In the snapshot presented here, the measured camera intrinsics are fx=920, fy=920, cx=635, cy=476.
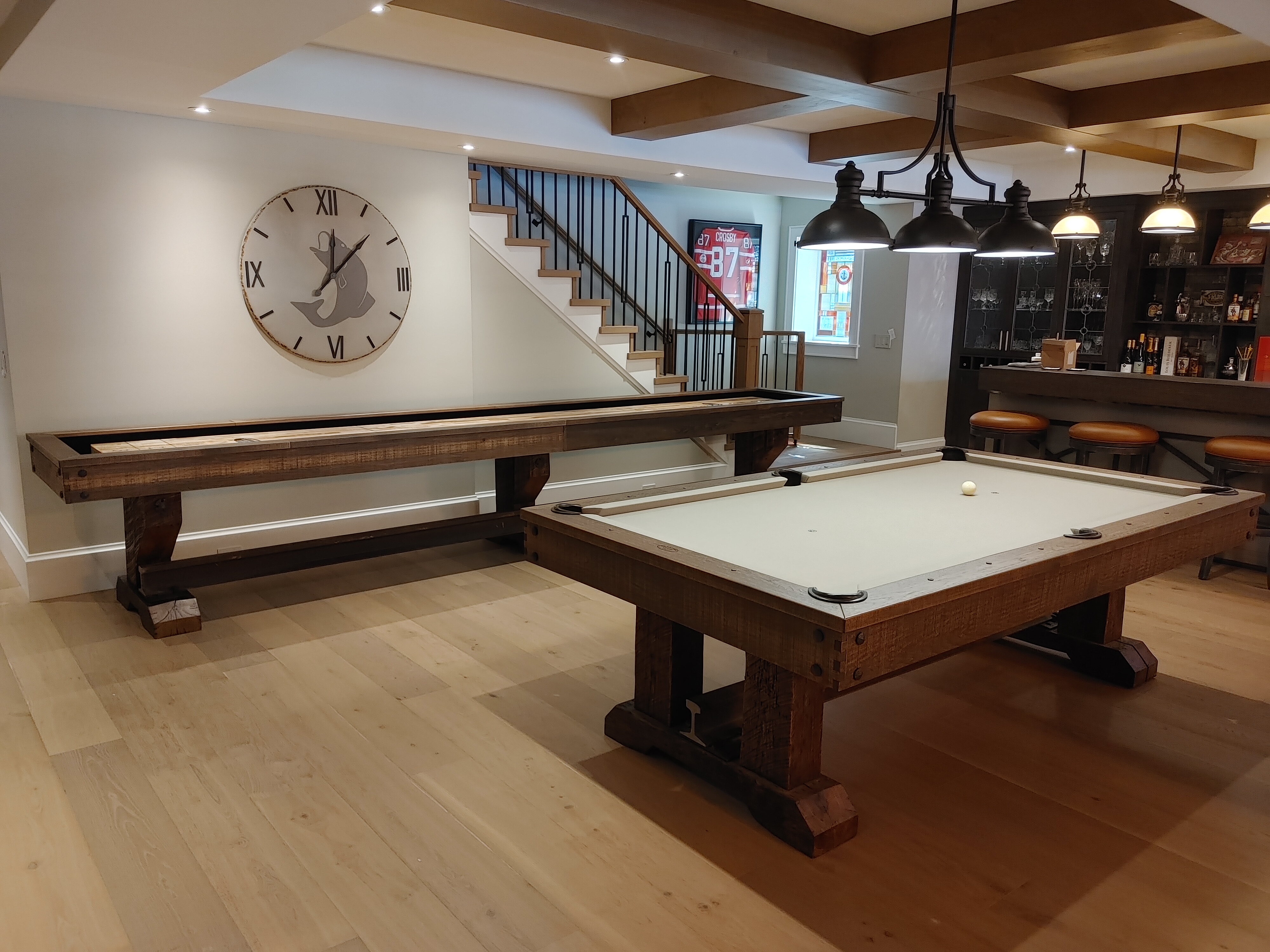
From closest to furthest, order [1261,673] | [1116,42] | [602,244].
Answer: [1116,42], [1261,673], [602,244]

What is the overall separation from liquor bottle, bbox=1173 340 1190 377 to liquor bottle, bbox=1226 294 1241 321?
0.38 meters

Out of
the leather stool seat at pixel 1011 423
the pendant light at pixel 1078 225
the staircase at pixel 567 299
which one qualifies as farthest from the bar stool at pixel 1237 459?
the staircase at pixel 567 299

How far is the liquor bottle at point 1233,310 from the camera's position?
6.69m

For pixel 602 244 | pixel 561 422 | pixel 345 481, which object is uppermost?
pixel 602 244

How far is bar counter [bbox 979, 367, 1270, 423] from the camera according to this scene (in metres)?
5.06

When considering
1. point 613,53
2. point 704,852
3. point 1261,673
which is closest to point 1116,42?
point 613,53

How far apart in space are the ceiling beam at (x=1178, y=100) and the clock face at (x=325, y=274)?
3.83 m

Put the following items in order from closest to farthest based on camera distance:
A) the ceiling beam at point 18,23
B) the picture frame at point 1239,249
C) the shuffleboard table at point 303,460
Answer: the ceiling beam at point 18,23, the shuffleboard table at point 303,460, the picture frame at point 1239,249

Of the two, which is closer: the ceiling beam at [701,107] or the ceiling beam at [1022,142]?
the ceiling beam at [701,107]

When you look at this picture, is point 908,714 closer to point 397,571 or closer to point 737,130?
point 397,571

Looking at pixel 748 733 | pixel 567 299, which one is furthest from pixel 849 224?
pixel 567 299

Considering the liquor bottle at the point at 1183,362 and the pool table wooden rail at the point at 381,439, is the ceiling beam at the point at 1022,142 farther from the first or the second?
the pool table wooden rail at the point at 381,439

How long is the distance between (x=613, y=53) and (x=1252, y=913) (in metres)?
3.34

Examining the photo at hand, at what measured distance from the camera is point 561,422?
4785 mm
